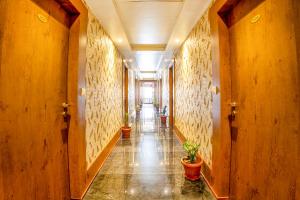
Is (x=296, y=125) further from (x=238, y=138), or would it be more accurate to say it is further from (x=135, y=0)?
(x=135, y=0)

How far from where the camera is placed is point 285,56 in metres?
1.11

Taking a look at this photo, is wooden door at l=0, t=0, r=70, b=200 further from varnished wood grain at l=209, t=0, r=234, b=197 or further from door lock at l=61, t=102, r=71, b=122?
varnished wood grain at l=209, t=0, r=234, b=197

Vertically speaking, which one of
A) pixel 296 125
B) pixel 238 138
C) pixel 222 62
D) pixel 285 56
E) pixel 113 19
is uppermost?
pixel 113 19

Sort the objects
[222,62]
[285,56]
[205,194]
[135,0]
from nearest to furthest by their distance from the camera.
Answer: [285,56] < [222,62] < [205,194] < [135,0]

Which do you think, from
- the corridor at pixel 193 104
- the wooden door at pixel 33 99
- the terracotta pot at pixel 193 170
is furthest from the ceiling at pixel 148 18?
the terracotta pot at pixel 193 170

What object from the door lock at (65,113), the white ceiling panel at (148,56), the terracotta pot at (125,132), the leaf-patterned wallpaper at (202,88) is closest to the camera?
the door lock at (65,113)

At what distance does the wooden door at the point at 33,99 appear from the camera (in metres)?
1.08

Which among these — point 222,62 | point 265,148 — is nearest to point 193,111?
point 222,62

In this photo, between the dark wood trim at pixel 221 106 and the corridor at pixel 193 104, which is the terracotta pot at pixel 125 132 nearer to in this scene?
the corridor at pixel 193 104

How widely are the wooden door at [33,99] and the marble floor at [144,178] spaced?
1.71 ft

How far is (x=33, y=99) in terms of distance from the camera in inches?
52.7

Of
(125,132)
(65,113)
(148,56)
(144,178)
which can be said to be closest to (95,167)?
(144,178)

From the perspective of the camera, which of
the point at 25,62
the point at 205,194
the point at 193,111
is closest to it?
the point at 25,62

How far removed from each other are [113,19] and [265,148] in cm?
249
